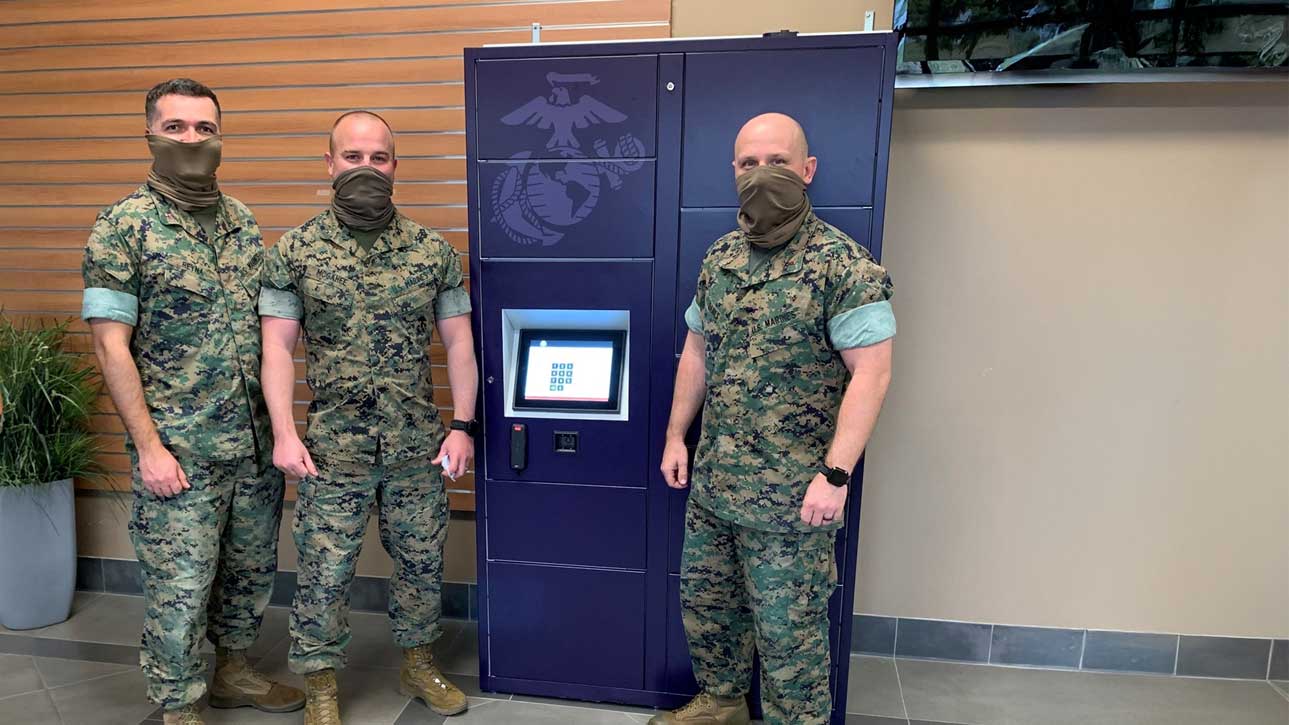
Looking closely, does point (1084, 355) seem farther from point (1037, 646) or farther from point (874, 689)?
point (874, 689)

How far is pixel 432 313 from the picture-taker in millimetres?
2373

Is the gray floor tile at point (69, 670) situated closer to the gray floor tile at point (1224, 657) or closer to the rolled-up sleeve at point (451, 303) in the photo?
the rolled-up sleeve at point (451, 303)

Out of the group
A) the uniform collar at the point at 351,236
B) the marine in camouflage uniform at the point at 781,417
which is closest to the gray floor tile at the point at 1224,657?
the marine in camouflage uniform at the point at 781,417

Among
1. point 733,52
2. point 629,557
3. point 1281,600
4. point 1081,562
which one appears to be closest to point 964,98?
point 733,52

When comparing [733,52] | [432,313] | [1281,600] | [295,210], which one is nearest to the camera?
[733,52]

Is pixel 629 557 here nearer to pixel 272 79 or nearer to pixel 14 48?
pixel 272 79

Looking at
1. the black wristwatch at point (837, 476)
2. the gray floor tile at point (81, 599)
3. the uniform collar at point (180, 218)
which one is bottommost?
the gray floor tile at point (81, 599)

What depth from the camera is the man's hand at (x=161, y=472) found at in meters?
2.13

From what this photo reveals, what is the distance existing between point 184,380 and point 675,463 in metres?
1.50

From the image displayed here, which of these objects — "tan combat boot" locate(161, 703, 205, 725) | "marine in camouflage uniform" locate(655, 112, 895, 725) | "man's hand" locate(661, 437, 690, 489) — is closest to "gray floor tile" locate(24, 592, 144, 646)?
"tan combat boot" locate(161, 703, 205, 725)

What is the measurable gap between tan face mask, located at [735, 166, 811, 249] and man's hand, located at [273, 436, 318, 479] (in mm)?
1492

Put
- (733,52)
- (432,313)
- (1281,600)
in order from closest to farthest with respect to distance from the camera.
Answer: (733,52) → (432,313) → (1281,600)

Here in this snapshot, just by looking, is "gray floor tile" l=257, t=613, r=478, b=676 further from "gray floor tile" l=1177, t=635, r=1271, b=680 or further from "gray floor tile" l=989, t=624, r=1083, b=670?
"gray floor tile" l=1177, t=635, r=1271, b=680

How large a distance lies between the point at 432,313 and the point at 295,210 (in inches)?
43.2
